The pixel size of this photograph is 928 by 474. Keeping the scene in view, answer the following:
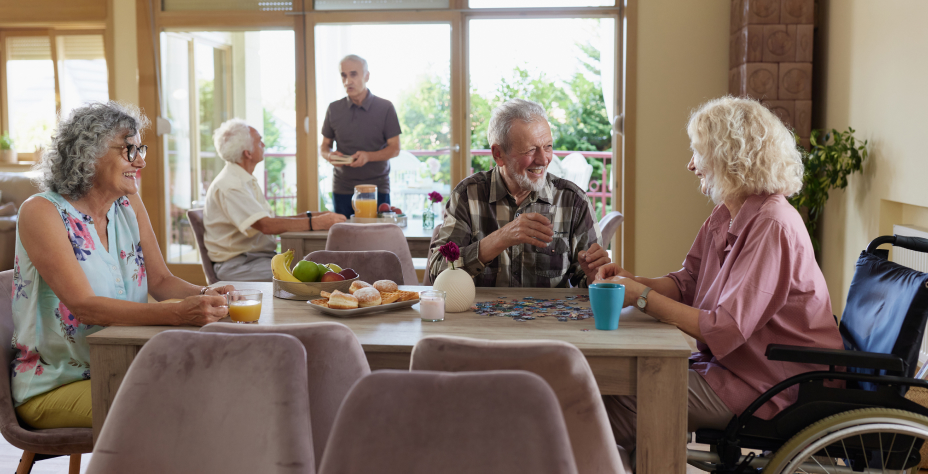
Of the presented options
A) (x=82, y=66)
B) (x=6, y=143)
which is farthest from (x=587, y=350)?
(x=6, y=143)

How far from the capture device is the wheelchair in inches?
59.6

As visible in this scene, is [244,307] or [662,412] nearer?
[662,412]

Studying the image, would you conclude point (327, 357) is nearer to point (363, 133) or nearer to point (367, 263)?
point (367, 263)

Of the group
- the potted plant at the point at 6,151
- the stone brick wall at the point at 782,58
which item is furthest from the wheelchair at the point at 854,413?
the potted plant at the point at 6,151

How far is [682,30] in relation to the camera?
4832mm

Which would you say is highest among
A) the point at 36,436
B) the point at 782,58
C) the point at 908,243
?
the point at 782,58

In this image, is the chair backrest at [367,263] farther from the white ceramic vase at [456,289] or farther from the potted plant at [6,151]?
the potted plant at [6,151]

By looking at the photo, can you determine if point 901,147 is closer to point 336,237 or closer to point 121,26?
point 336,237

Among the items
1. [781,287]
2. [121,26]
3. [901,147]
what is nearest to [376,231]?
[781,287]

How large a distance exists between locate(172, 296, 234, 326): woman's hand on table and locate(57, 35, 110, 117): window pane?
5805 millimetres

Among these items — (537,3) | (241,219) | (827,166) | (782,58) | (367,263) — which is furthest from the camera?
(537,3)

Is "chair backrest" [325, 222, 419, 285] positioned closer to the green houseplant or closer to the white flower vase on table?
the white flower vase on table

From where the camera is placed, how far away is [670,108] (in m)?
4.91

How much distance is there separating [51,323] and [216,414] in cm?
100
